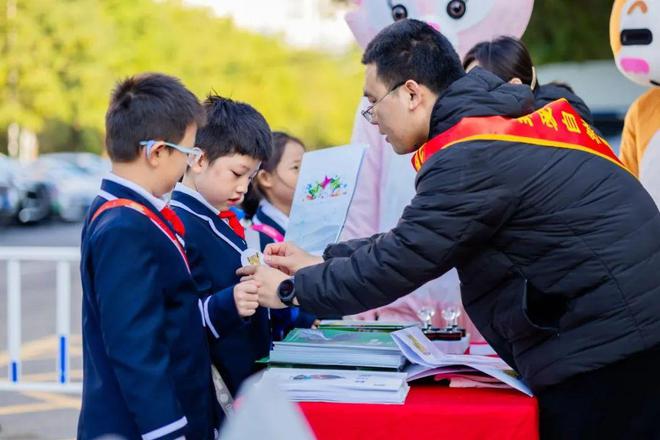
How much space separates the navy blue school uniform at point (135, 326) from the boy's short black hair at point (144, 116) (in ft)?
0.34


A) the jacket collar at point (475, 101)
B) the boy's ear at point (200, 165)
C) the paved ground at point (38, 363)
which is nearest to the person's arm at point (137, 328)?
the boy's ear at point (200, 165)

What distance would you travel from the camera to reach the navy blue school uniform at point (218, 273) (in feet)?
9.32

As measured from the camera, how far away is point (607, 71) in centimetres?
1459

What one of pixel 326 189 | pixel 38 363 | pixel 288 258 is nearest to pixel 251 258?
pixel 288 258

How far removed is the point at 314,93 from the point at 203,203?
48638 millimetres

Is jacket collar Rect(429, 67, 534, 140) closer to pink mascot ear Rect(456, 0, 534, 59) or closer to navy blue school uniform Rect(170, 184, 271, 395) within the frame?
→ navy blue school uniform Rect(170, 184, 271, 395)

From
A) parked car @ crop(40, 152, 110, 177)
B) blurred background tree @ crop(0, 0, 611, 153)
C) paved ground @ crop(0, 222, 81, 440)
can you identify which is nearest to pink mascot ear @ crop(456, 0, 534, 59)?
paved ground @ crop(0, 222, 81, 440)

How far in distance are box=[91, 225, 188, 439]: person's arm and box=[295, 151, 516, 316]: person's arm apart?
37cm

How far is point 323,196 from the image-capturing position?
2.95 metres

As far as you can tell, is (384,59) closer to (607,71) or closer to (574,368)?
(574,368)

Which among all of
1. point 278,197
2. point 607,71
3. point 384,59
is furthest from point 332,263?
point 607,71

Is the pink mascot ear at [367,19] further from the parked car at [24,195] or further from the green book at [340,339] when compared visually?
the parked car at [24,195]

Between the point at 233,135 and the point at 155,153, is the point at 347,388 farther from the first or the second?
the point at 233,135

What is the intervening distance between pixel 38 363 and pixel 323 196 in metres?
5.30
